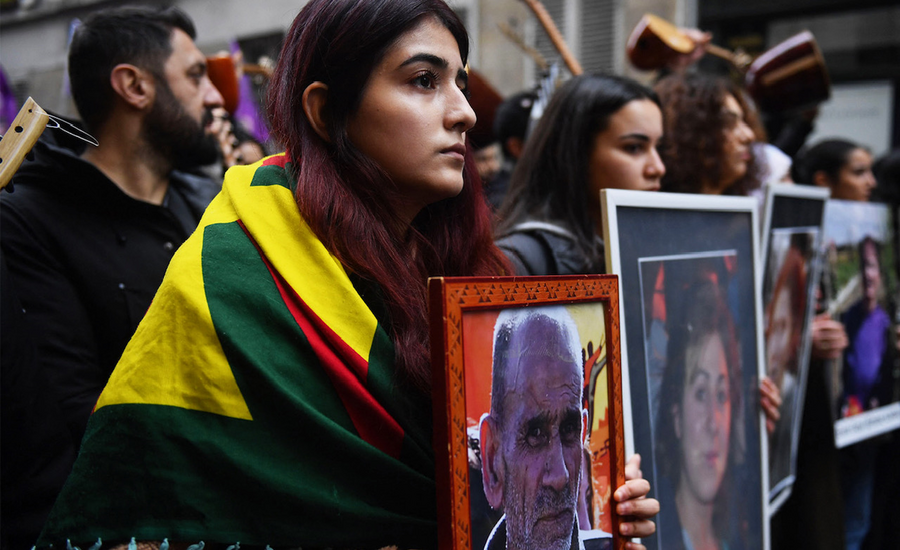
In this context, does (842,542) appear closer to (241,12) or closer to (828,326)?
(828,326)

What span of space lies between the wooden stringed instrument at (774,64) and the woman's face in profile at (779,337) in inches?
64.9

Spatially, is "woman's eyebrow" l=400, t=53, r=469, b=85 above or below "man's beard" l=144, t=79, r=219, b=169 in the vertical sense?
below

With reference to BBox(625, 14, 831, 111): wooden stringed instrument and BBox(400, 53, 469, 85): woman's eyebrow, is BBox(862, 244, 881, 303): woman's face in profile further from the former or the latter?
BBox(400, 53, 469, 85): woman's eyebrow

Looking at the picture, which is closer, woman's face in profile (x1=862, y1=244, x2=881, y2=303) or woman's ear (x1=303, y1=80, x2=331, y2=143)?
Answer: woman's ear (x1=303, y1=80, x2=331, y2=143)

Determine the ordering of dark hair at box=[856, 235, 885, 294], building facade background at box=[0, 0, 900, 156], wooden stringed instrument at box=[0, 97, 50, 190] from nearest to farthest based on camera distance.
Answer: wooden stringed instrument at box=[0, 97, 50, 190], dark hair at box=[856, 235, 885, 294], building facade background at box=[0, 0, 900, 156]

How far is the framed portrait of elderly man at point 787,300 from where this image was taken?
2.48m

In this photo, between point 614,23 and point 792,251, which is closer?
point 792,251

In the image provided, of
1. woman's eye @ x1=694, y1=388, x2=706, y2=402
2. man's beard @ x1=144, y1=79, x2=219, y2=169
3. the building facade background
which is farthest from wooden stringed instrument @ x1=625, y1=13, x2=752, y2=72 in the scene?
woman's eye @ x1=694, y1=388, x2=706, y2=402

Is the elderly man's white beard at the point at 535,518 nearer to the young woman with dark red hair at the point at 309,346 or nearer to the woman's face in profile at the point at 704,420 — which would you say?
the young woman with dark red hair at the point at 309,346

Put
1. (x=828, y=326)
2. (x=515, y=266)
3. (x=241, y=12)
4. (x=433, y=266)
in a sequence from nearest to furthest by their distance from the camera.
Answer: (x=433, y=266) → (x=515, y=266) → (x=828, y=326) → (x=241, y=12)

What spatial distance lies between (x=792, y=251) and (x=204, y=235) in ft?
6.87

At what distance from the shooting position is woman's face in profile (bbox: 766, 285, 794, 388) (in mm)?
2502

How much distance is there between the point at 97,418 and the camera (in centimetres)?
131

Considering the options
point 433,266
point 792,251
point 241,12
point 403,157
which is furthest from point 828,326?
point 241,12
